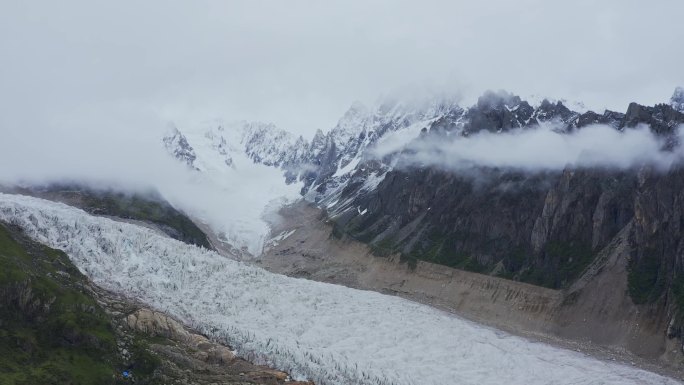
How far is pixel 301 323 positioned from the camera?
113 metres

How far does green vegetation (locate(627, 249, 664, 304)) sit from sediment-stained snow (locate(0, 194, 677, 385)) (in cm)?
1771

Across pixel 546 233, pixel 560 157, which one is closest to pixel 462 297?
pixel 546 233

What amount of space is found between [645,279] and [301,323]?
57.5 m

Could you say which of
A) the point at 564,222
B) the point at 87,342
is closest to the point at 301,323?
the point at 87,342

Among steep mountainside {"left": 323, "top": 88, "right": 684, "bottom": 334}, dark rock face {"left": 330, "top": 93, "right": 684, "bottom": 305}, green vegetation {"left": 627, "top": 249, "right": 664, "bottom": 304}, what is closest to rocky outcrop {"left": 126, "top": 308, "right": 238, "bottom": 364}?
green vegetation {"left": 627, "top": 249, "right": 664, "bottom": 304}

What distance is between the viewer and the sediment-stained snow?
95.2 m

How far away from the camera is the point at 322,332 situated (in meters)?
110

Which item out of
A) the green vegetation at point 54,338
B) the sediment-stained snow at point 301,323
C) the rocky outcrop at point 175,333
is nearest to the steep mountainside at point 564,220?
the sediment-stained snow at point 301,323

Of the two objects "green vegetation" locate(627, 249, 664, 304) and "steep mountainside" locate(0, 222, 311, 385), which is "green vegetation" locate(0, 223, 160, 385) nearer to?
"steep mountainside" locate(0, 222, 311, 385)

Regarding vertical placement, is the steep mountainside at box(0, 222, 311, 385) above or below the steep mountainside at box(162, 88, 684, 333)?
below

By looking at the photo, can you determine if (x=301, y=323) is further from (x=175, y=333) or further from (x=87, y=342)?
(x=87, y=342)

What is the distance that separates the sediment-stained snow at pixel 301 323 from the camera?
95.2 metres

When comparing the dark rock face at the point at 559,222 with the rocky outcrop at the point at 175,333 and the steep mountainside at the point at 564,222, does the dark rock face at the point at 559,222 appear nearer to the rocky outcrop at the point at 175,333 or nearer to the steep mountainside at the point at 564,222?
the steep mountainside at the point at 564,222

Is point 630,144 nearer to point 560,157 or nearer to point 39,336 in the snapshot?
point 560,157
